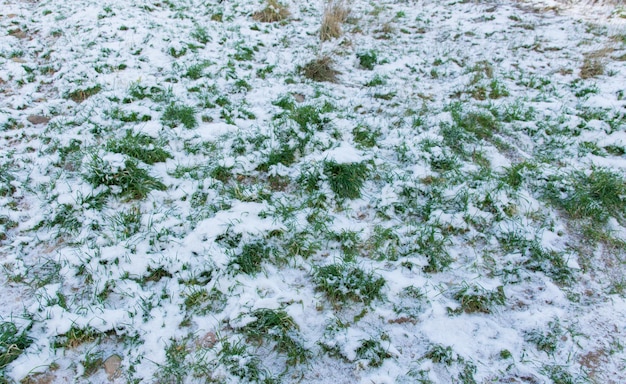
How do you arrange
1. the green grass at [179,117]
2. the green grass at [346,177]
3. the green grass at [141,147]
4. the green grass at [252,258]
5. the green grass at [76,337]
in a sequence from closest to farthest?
the green grass at [76,337]
the green grass at [252,258]
the green grass at [346,177]
the green grass at [141,147]
the green grass at [179,117]

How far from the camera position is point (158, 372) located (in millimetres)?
2393

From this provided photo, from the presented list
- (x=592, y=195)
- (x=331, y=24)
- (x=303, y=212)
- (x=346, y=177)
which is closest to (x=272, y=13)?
(x=331, y=24)

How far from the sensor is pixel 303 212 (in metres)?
3.56

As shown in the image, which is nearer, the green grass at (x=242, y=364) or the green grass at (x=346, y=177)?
the green grass at (x=242, y=364)

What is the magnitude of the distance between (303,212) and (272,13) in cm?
535

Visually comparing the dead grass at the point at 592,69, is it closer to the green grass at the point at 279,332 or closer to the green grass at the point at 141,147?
the green grass at the point at 279,332

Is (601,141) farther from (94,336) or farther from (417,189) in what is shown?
(94,336)

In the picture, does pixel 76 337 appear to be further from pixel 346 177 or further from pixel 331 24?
pixel 331 24

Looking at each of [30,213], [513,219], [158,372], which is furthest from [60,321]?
[513,219]

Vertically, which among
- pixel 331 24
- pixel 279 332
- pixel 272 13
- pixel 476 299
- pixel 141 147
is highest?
pixel 272 13

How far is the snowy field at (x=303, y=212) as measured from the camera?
2547 millimetres

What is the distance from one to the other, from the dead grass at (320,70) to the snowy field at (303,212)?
35 millimetres

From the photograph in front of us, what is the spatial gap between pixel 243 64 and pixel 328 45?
5.62 feet

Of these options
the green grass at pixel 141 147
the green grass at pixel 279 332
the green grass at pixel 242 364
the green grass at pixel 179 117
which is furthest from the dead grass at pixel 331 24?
the green grass at pixel 242 364
